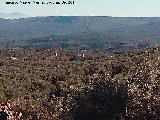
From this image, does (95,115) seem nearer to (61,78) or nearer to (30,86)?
(30,86)

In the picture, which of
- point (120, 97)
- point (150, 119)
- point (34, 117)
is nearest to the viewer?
point (150, 119)

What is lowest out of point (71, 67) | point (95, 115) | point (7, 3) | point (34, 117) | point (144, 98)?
point (71, 67)

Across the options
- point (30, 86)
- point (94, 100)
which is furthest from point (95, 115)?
point (30, 86)

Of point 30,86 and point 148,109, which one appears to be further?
point 30,86

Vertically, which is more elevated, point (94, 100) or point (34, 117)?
point (94, 100)

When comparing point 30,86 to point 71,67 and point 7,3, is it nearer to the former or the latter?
point 71,67

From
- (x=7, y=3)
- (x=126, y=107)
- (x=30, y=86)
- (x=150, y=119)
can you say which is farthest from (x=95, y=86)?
(x=30, y=86)

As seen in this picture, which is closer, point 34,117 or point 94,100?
point 94,100

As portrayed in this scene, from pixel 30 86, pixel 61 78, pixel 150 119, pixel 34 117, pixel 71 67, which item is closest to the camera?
pixel 150 119

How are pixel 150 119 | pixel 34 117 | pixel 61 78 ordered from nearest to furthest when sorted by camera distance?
pixel 150 119, pixel 34 117, pixel 61 78
